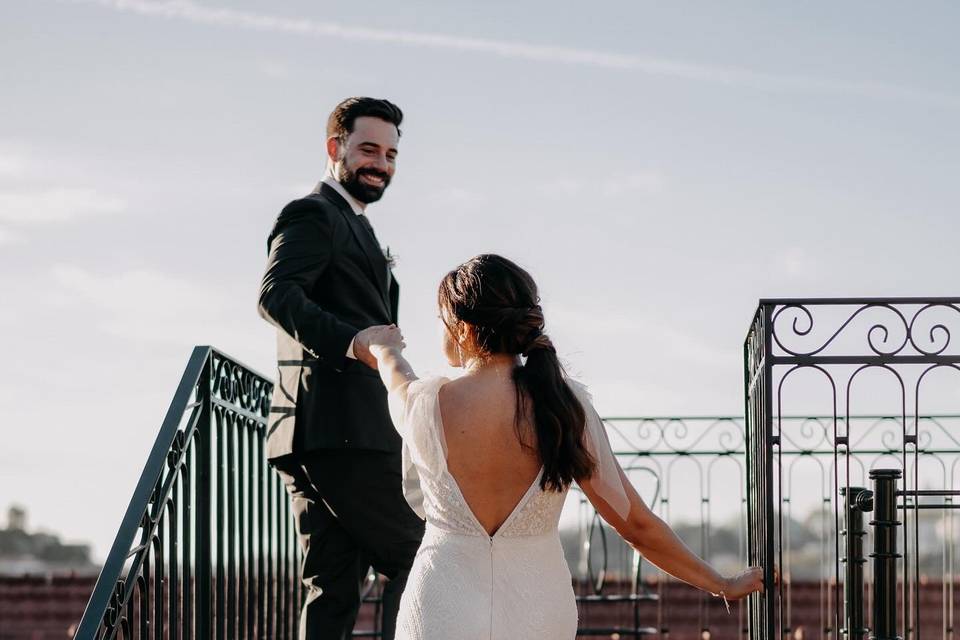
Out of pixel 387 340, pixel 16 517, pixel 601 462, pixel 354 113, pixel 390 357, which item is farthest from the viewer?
pixel 16 517

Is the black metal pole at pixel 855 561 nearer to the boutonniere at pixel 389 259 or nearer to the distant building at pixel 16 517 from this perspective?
the boutonniere at pixel 389 259

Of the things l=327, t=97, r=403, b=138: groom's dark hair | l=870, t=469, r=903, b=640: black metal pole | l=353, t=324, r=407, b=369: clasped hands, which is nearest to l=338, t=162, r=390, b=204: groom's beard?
l=327, t=97, r=403, b=138: groom's dark hair

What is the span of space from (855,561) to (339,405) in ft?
6.18

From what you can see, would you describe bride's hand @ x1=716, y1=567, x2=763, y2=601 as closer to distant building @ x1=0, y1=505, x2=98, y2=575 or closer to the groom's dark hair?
the groom's dark hair

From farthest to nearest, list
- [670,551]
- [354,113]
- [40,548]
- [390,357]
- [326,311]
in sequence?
[40,548], [354,113], [326,311], [390,357], [670,551]

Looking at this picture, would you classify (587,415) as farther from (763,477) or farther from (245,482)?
(245,482)

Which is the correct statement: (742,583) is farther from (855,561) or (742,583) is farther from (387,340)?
(855,561)

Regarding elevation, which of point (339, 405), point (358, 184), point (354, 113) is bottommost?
point (339, 405)

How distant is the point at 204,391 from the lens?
17.2 feet

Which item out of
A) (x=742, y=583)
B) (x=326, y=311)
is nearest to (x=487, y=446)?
(x=742, y=583)

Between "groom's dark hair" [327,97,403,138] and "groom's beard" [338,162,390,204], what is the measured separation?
0.42 feet

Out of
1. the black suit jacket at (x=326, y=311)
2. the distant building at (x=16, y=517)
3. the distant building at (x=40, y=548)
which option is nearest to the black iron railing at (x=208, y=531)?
the black suit jacket at (x=326, y=311)

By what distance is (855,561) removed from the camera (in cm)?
497

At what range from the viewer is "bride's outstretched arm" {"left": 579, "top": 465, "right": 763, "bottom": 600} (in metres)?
3.76
